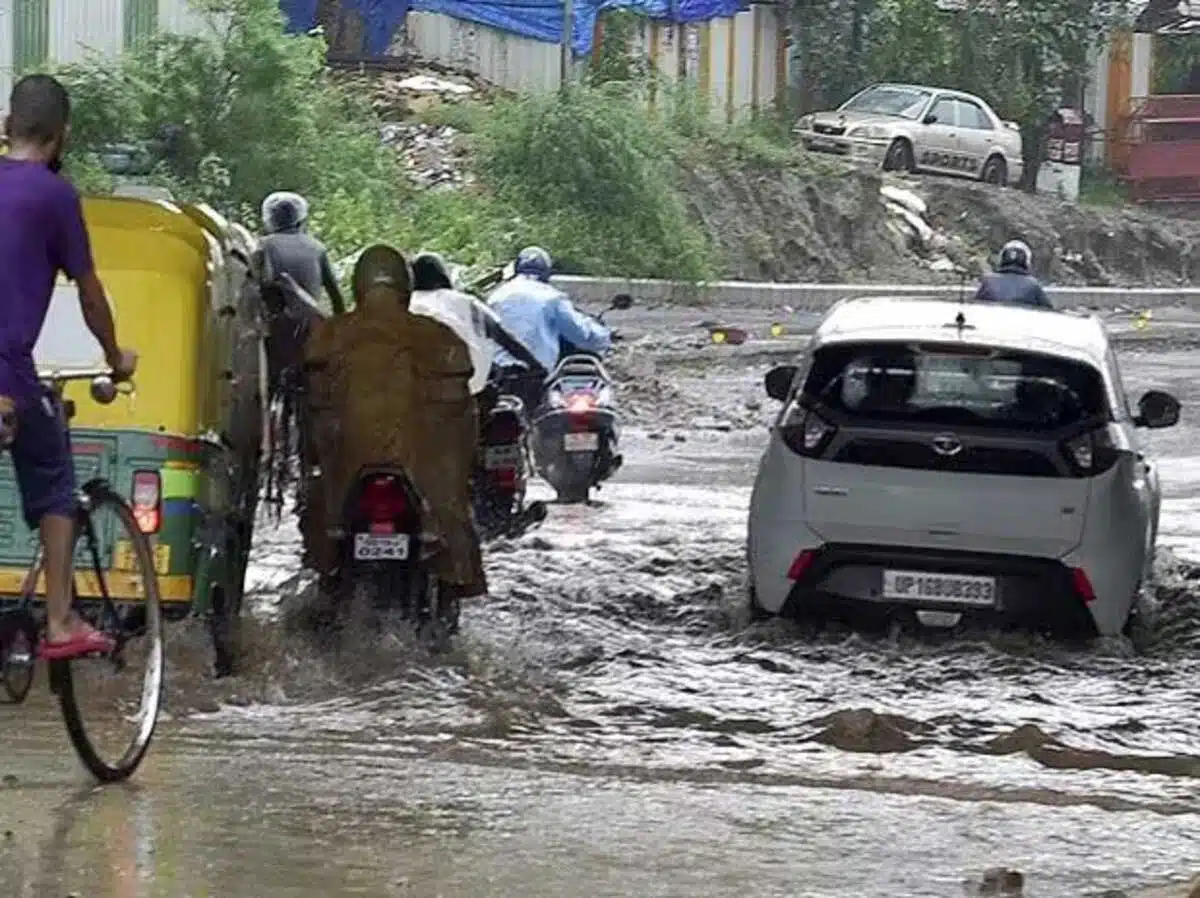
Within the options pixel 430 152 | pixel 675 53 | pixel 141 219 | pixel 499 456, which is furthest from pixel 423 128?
pixel 141 219

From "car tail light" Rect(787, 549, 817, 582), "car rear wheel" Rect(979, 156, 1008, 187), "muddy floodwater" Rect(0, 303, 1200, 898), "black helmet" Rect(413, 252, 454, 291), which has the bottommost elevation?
"muddy floodwater" Rect(0, 303, 1200, 898)

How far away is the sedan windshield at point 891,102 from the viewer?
43.3 meters

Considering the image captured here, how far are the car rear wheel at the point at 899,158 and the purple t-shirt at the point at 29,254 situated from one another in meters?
35.3

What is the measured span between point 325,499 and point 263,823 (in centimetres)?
335

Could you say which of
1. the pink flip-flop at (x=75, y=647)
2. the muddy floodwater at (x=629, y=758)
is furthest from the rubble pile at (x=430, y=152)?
the pink flip-flop at (x=75, y=647)

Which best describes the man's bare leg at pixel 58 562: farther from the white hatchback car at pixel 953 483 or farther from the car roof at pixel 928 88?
the car roof at pixel 928 88

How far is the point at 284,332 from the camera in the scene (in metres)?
12.8

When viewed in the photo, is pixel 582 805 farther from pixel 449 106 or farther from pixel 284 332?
pixel 449 106

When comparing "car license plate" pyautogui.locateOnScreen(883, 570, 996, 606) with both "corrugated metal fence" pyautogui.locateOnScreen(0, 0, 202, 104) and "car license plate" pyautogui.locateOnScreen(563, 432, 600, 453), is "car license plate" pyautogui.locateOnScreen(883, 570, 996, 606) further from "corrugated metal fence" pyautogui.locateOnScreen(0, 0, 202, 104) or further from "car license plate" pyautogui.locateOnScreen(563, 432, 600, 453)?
"corrugated metal fence" pyautogui.locateOnScreen(0, 0, 202, 104)

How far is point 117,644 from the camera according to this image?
8.43 metres

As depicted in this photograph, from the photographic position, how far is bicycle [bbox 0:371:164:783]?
8.18 m

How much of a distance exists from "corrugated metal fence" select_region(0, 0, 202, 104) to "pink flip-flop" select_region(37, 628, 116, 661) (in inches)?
850

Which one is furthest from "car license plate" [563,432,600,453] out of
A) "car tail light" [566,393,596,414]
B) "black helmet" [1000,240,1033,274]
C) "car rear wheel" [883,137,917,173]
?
"car rear wheel" [883,137,917,173]

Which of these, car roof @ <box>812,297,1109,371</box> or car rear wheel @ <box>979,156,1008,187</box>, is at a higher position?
car rear wheel @ <box>979,156,1008,187</box>
